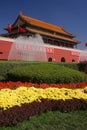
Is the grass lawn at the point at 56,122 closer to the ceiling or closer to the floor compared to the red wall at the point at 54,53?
closer to the floor

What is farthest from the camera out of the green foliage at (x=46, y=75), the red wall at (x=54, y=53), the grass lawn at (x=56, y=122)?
the red wall at (x=54, y=53)

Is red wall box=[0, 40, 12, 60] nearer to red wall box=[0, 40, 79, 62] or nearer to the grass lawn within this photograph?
red wall box=[0, 40, 79, 62]

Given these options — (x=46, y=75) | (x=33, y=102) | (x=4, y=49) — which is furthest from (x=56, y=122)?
(x=4, y=49)

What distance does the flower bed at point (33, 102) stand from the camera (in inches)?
177

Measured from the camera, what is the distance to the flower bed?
14.7 ft

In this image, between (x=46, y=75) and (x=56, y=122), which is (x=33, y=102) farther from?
(x=46, y=75)

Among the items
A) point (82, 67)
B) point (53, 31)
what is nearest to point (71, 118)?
point (82, 67)

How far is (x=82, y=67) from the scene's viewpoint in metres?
16.8

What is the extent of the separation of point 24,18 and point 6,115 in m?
30.3

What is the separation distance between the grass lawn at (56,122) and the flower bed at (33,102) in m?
0.12

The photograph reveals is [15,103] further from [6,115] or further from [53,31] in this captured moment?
[53,31]

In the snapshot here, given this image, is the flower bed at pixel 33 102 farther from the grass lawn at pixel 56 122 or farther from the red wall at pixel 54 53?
the red wall at pixel 54 53

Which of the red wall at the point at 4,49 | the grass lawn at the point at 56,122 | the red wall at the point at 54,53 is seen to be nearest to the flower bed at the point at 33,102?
the grass lawn at the point at 56,122

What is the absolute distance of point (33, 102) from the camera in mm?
5055
